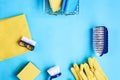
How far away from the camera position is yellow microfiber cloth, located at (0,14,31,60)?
0.77m

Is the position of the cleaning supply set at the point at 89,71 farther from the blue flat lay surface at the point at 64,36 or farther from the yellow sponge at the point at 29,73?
the yellow sponge at the point at 29,73

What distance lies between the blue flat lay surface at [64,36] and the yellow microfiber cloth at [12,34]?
17 mm

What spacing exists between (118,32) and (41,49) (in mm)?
315

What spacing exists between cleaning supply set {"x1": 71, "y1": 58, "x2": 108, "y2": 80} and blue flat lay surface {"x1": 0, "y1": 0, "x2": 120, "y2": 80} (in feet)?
0.07

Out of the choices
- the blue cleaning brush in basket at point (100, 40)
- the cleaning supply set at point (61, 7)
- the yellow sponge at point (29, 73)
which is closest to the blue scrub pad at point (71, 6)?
the cleaning supply set at point (61, 7)

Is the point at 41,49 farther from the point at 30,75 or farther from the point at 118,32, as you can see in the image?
the point at 118,32

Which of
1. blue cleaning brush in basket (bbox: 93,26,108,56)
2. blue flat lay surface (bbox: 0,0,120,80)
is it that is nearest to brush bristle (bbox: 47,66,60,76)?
blue flat lay surface (bbox: 0,0,120,80)

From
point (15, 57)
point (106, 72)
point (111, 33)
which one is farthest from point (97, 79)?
point (15, 57)

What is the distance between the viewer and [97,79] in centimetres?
85

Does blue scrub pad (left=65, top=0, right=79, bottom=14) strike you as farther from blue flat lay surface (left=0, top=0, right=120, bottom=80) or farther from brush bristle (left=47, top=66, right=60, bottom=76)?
brush bristle (left=47, top=66, right=60, bottom=76)

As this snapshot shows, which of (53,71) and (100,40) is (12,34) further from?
(100,40)

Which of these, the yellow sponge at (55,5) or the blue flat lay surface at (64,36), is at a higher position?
the yellow sponge at (55,5)

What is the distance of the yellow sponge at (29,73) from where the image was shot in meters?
0.78

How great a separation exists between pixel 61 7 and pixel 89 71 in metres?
0.26
